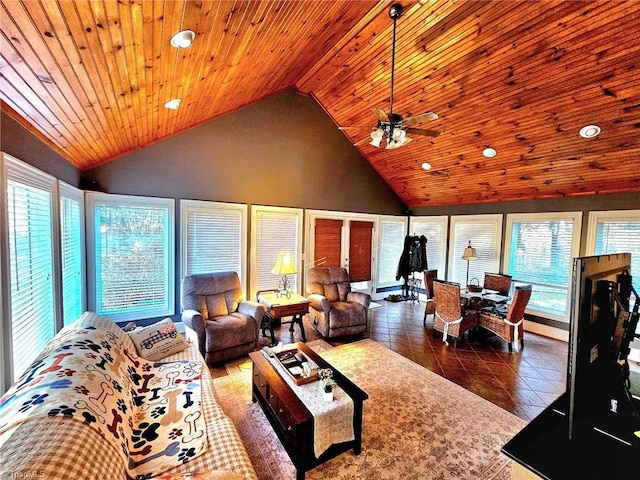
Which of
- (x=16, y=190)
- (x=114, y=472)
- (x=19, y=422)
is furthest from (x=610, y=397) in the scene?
(x=16, y=190)

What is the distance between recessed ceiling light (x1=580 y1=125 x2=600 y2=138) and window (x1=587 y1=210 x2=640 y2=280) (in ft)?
4.90

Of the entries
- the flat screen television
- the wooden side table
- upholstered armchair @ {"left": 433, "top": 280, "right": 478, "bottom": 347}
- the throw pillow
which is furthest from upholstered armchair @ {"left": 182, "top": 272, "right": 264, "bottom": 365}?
the flat screen television

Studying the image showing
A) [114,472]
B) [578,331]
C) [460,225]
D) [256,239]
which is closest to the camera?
[578,331]

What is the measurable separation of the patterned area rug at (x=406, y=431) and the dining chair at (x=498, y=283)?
2.62 metres

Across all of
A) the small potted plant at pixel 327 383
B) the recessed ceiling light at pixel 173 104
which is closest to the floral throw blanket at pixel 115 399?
the small potted plant at pixel 327 383

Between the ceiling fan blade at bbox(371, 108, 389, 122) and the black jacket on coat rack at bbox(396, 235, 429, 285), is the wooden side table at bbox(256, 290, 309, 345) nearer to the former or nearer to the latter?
the ceiling fan blade at bbox(371, 108, 389, 122)

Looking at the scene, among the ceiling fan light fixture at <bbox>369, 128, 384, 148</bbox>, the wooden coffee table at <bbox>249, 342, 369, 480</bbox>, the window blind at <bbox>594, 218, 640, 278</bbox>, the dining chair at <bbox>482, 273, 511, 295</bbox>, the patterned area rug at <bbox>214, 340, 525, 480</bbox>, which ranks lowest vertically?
the patterned area rug at <bbox>214, 340, 525, 480</bbox>

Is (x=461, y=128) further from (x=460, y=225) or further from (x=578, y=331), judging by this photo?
(x=578, y=331)

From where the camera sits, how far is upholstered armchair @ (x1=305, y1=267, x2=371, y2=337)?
13.7ft

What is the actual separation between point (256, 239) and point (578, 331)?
441 cm

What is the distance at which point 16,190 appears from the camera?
185 centimetres

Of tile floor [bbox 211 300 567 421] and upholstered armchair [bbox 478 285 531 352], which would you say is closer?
tile floor [bbox 211 300 567 421]

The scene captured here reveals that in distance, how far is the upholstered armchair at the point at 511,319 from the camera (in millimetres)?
3731

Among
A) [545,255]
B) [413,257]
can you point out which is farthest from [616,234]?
[413,257]
